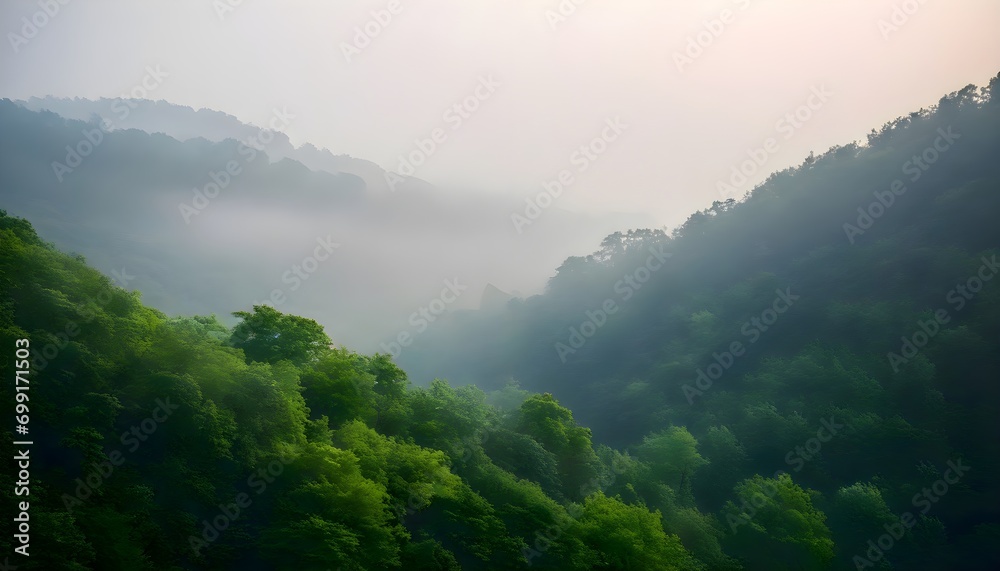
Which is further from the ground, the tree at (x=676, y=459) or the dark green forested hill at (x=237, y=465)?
the tree at (x=676, y=459)

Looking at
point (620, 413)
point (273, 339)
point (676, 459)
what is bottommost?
point (273, 339)

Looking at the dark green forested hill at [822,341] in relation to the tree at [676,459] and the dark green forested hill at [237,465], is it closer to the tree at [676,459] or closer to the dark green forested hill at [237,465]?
the tree at [676,459]

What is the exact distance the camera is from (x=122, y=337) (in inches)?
1282

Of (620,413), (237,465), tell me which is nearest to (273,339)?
(237,465)

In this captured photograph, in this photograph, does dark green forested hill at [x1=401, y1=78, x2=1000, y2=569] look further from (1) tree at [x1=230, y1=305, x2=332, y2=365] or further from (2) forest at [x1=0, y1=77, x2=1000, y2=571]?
(1) tree at [x1=230, y1=305, x2=332, y2=365]

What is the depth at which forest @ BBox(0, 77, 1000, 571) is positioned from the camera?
28.7 meters

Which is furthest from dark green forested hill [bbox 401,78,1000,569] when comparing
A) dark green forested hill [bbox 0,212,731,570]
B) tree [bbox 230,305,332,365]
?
tree [bbox 230,305,332,365]

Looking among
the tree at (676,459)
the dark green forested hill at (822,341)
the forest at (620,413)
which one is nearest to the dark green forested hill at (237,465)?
the forest at (620,413)

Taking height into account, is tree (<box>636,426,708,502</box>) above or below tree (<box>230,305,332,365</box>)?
above

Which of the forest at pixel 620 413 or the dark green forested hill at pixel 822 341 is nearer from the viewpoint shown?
the forest at pixel 620 413

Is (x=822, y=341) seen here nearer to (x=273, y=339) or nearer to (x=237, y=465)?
(x=273, y=339)

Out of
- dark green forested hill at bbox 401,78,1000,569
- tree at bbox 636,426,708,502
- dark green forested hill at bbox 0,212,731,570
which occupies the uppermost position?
dark green forested hill at bbox 401,78,1000,569

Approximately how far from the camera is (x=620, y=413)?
94500 millimetres

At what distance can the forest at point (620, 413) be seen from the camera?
94.2 feet
